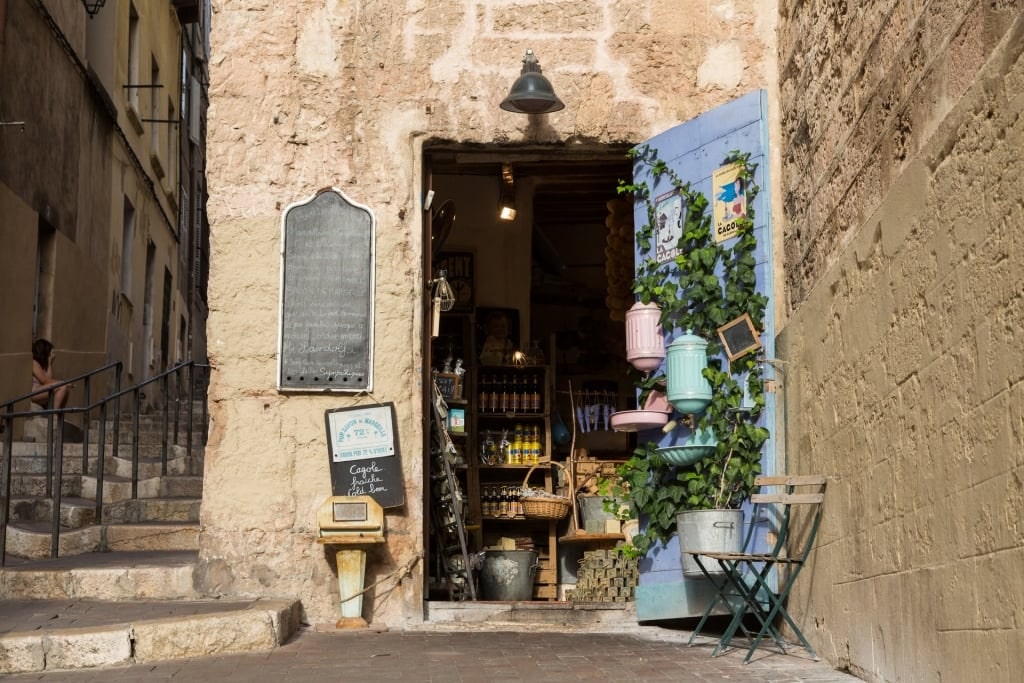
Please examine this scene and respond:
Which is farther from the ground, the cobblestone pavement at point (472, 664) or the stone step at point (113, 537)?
the stone step at point (113, 537)

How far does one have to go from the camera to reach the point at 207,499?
718 cm

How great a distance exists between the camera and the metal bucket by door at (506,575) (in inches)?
357

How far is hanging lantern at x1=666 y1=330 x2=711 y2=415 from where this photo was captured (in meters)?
6.89

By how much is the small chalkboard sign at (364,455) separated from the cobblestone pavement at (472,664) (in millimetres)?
846

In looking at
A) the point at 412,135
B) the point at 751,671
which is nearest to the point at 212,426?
the point at 412,135

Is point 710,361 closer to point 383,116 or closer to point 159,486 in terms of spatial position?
point 383,116

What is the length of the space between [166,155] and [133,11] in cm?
295

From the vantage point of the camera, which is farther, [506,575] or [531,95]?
[506,575]

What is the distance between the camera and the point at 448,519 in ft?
28.1

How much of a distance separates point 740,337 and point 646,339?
0.61 metres

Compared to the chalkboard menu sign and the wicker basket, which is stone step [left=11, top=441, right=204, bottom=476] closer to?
the wicker basket

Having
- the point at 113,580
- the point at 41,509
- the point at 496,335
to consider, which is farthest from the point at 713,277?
the point at 41,509

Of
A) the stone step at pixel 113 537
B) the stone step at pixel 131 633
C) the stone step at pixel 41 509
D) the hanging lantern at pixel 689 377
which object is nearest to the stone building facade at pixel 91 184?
the stone step at pixel 41 509

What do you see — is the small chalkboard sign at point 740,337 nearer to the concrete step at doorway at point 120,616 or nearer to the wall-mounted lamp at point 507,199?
the concrete step at doorway at point 120,616
